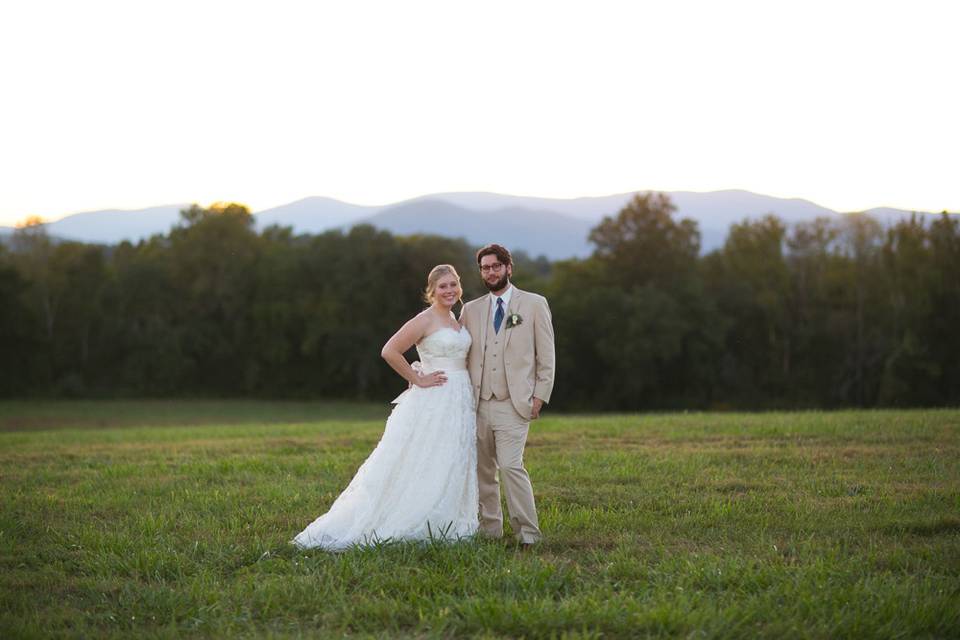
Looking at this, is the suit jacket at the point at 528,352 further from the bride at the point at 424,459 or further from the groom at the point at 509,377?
the bride at the point at 424,459

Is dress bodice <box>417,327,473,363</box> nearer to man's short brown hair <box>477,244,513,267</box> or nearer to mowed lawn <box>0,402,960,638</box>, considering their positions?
man's short brown hair <box>477,244,513,267</box>

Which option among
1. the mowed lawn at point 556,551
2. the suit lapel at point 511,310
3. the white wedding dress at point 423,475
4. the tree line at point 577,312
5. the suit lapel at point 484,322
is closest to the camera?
the mowed lawn at point 556,551

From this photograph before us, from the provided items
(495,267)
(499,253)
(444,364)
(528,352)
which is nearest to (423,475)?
(444,364)

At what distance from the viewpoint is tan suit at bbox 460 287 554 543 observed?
7.34m

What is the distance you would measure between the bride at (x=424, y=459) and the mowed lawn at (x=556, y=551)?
0.35 meters

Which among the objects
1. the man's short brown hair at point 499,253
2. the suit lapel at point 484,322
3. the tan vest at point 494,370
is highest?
the man's short brown hair at point 499,253

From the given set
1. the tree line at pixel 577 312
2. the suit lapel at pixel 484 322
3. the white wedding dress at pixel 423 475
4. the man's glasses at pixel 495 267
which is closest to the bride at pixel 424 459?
the white wedding dress at pixel 423 475

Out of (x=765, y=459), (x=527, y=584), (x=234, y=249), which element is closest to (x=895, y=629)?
(x=527, y=584)

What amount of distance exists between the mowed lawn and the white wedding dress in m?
0.35

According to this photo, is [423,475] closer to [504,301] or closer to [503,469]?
[503,469]

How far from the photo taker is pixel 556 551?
7121 mm

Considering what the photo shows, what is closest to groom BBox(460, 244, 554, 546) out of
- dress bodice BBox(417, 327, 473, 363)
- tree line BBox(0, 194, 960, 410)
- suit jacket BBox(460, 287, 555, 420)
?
suit jacket BBox(460, 287, 555, 420)

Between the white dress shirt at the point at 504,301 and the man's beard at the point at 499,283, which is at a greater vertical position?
the man's beard at the point at 499,283

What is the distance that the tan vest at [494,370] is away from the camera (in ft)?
24.7
